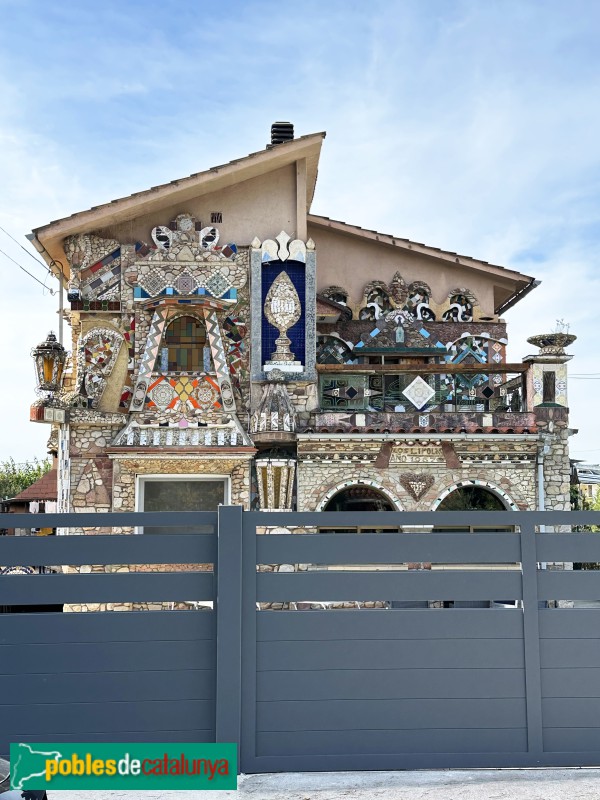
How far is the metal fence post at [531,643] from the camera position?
7430 mm

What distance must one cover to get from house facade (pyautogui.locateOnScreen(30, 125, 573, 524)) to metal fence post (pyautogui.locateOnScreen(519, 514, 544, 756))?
9036mm

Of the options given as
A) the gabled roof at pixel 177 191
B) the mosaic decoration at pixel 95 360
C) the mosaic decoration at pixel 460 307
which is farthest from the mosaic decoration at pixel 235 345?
the mosaic decoration at pixel 460 307

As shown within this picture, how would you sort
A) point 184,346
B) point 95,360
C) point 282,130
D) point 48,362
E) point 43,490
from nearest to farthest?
point 48,362, point 95,360, point 184,346, point 282,130, point 43,490

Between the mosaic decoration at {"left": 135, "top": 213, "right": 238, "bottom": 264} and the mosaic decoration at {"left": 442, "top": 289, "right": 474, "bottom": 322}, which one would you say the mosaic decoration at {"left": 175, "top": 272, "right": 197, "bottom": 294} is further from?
the mosaic decoration at {"left": 442, "top": 289, "right": 474, "bottom": 322}

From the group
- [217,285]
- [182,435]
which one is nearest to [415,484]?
[182,435]

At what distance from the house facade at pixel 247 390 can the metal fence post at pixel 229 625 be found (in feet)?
29.7

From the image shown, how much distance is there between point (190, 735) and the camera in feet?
23.8

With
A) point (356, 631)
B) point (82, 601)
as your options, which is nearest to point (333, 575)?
point (356, 631)

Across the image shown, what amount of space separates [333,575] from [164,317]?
10406mm

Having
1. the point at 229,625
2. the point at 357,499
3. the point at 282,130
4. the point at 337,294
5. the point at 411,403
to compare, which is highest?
the point at 282,130

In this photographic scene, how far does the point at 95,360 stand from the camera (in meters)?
16.8

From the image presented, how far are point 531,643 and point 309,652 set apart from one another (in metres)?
1.86

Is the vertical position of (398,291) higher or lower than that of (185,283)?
higher

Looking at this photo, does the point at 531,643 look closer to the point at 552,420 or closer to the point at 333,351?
the point at 552,420
